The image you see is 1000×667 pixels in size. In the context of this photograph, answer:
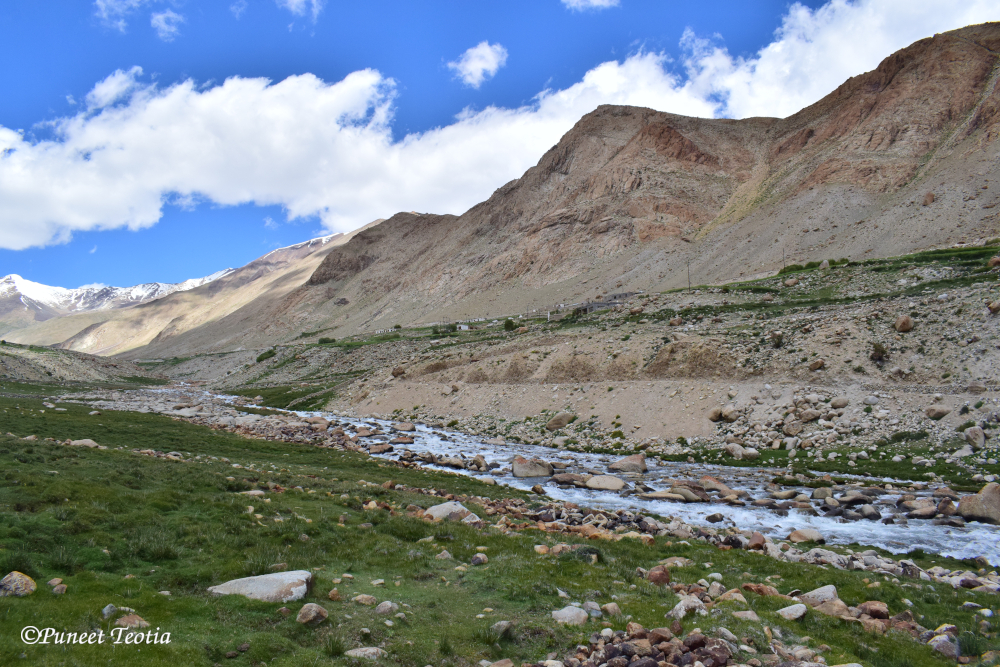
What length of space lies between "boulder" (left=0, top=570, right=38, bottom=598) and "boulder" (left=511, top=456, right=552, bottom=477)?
2018 centimetres

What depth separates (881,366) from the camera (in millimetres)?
30484

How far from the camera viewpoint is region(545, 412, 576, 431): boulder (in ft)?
119

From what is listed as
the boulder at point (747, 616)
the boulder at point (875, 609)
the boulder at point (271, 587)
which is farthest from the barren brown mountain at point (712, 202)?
the boulder at point (271, 587)

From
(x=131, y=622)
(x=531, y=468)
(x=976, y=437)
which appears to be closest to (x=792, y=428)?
(x=976, y=437)

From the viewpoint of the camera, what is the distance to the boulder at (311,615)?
8.08m

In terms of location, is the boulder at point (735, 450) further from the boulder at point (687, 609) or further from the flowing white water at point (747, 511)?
the boulder at point (687, 609)

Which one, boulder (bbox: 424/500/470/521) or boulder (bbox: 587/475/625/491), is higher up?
boulder (bbox: 424/500/470/521)

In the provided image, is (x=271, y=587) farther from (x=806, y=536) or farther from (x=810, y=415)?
(x=810, y=415)

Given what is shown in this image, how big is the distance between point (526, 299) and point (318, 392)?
5782cm

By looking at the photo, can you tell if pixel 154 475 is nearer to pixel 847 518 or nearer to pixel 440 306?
pixel 847 518

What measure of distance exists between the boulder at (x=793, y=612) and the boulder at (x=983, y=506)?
488 inches

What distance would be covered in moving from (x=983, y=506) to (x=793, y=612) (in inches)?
507

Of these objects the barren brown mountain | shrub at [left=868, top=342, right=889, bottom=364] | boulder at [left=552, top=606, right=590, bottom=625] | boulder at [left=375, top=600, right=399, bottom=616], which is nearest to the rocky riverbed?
boulder at [left=552, top=606, right=590, bottom=625]

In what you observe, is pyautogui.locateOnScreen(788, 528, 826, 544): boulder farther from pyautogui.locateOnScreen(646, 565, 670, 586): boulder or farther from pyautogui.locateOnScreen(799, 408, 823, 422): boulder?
pyautogui.locateOnScreen(799, 408, 823, 422): boulder
